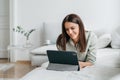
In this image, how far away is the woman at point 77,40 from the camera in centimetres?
205

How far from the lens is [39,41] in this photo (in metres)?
5.10

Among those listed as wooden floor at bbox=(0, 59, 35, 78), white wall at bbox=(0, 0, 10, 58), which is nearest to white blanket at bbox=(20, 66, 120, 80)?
wooden floor at bbox=(0, 59, 35, 78)

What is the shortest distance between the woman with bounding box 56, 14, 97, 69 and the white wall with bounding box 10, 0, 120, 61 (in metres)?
2.66

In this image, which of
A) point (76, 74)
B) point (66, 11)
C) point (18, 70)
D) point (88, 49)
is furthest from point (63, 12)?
point (76, 74)

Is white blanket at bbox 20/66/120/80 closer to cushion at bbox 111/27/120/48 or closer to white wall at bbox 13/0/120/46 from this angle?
cushion at bbox 111/27/120/48

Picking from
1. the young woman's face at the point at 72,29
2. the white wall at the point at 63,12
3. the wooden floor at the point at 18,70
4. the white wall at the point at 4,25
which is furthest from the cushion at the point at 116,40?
the white wall at the point at 4,25

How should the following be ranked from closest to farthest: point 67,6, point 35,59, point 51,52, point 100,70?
point 100,70 < point 51,52 < point 35,59 < point 67,6

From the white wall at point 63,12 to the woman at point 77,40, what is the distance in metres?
2.66

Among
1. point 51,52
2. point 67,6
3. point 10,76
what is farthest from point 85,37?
point 67,6

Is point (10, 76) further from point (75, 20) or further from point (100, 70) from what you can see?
point (100, 70)

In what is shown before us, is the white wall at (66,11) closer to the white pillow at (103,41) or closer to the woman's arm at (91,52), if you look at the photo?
the white pillow at (103,41)

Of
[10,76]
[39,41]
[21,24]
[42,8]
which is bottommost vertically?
[10,76]

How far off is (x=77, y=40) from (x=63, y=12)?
2.83 meters

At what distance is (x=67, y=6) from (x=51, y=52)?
3.13 metres
